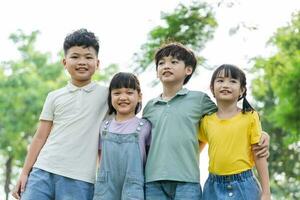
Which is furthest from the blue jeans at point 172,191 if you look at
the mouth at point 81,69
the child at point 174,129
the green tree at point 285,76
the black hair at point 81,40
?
the green tree at point 285,76

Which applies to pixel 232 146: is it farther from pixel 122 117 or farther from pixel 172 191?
pixel 122 117

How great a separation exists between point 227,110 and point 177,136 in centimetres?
38

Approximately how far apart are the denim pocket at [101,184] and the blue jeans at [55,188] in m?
0.12

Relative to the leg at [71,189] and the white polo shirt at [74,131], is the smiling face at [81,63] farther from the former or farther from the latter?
the leg at [71,189]

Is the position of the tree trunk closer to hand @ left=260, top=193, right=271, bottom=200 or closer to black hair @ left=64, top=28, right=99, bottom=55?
black hair @ left=64, top=28, right=99, bottom=55

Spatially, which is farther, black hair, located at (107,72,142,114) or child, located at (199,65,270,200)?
black hair, located at (107,72,142,114)

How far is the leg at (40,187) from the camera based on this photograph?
404 cm

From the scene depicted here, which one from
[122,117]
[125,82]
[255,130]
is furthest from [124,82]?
[255,130]

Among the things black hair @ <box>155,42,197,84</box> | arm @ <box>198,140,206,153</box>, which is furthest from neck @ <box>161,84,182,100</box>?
arm @ <box>198,140,206,153</box>

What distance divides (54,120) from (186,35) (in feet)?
18.4

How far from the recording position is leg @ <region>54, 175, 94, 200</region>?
4016 mm

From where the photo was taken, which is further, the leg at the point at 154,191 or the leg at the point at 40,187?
the leg at the point at 40,187

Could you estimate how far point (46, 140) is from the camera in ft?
14.0

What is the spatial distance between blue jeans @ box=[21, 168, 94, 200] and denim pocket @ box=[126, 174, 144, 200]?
13.0 inches
